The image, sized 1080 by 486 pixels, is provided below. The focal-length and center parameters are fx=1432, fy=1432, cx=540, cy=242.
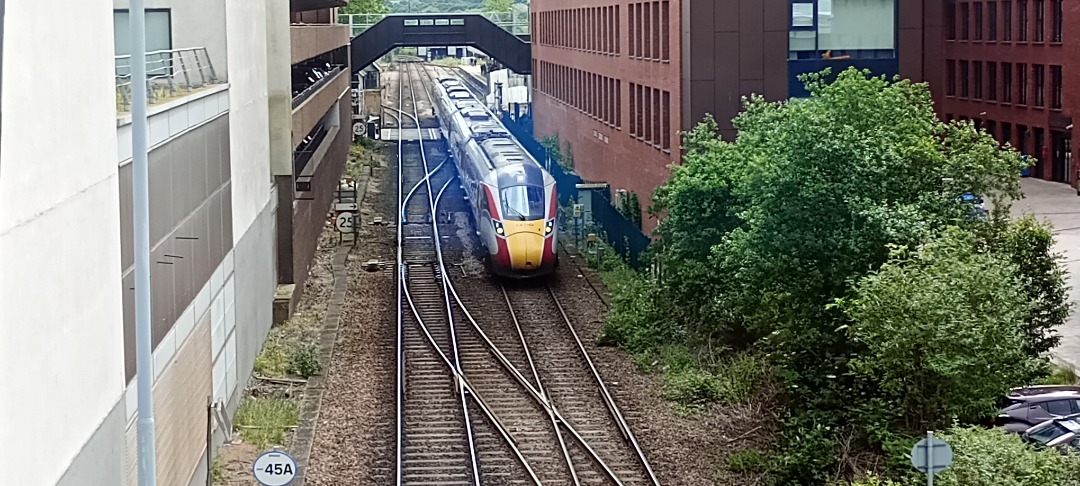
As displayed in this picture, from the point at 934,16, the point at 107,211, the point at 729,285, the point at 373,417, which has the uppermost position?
the point at 934,16

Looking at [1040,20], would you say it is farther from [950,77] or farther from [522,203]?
[522,203]

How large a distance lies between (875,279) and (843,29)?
17.4 meters

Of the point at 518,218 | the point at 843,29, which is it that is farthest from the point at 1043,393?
the point at 843,29

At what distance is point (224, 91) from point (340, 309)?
10.1m

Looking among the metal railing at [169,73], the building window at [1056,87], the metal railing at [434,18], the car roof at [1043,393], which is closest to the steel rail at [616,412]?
the car roof at [1043,393]

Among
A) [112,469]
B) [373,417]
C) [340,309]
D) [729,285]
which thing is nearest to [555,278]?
[340,309]

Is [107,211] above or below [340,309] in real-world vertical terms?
above

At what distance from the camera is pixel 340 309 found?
30.3 metres

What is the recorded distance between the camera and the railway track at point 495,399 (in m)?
18.7

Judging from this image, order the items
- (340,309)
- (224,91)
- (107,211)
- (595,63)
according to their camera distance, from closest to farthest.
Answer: (107,211), (224,91), (340,309), (595,63)

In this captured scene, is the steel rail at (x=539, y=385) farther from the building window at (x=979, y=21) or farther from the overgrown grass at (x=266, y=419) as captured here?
the building window at (x=979, y=21)

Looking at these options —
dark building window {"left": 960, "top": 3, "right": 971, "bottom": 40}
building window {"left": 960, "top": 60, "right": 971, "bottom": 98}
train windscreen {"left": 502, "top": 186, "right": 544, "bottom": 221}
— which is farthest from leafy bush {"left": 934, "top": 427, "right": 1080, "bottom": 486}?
building window {"left": 960, "top": 60, "right": 971, "bottom": 98}

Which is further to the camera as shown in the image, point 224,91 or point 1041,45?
point 1041,45

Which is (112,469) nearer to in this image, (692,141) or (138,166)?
(138,166)
